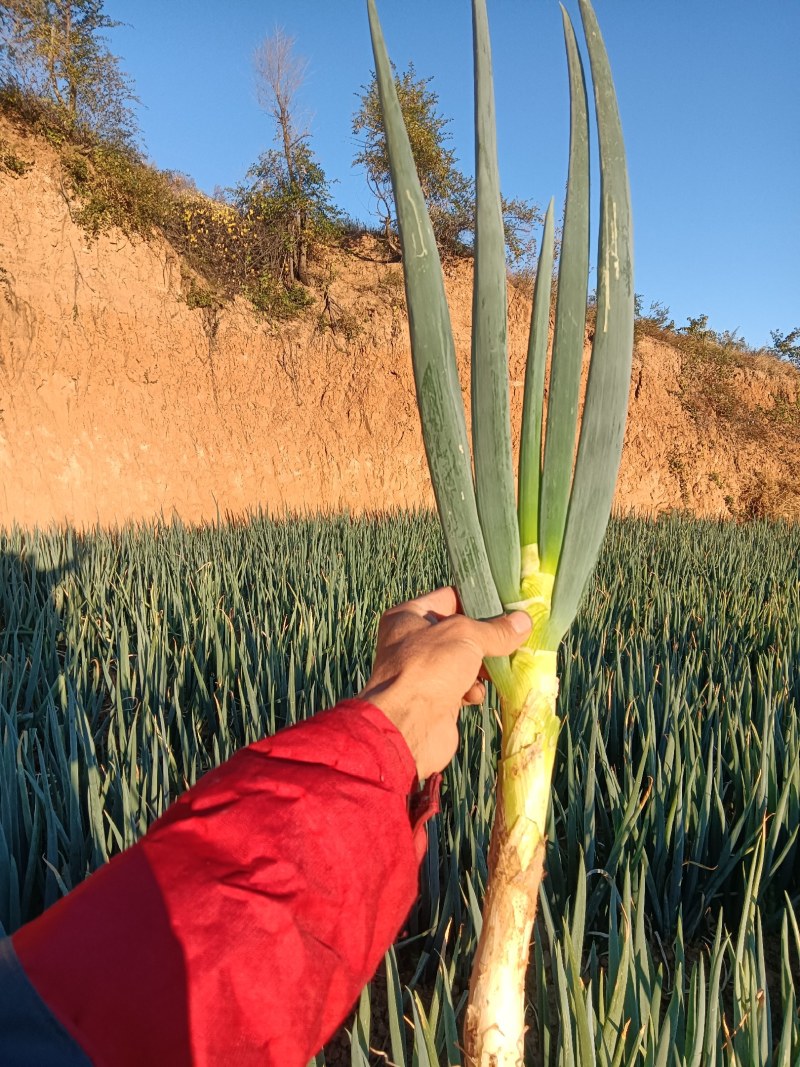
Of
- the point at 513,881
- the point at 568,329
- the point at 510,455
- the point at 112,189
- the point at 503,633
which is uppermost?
the point at 112,189

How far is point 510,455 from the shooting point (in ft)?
2.31

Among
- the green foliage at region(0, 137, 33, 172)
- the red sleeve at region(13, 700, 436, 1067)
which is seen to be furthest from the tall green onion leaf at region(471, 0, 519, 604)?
the green foliage at region(0, 137, 33, 172)

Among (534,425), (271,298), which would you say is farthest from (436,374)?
(271,298)

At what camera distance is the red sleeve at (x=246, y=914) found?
0.37 m

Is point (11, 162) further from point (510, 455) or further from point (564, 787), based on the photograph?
point (510, 455)

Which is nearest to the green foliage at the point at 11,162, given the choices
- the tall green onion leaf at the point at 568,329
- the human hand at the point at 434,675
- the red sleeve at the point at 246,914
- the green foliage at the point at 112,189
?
the green foliage at the point at 112,189

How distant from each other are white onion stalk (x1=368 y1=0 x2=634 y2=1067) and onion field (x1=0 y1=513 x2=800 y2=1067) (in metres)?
0.24

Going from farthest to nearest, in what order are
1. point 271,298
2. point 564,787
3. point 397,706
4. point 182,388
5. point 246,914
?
point 271,298
point 182,388
point 564,787
point 397,706
point 246,914

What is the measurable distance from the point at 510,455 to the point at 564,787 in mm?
1277

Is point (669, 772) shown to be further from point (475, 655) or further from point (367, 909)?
point (367, 909)

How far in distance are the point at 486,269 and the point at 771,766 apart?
57.8 inches

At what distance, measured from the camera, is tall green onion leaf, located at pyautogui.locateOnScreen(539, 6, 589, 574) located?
0.71m

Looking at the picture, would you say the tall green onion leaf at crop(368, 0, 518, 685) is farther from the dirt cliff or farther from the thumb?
the dirt cliff

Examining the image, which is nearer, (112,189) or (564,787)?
(564,787)
